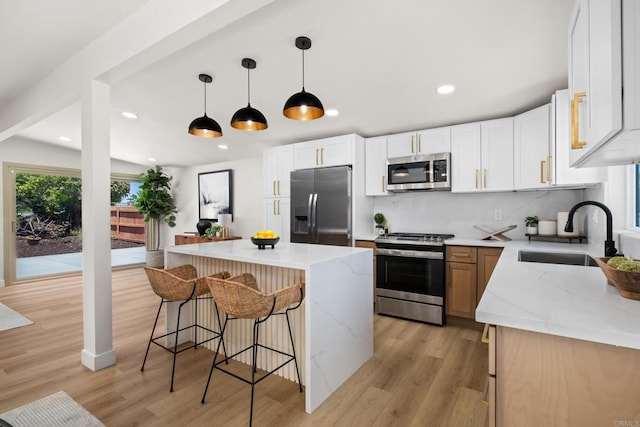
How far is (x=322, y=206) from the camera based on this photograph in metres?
4.15

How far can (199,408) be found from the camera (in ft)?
6.36

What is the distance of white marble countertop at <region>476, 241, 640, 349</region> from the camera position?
34.7 inches

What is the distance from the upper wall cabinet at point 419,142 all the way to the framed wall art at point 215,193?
3.41m

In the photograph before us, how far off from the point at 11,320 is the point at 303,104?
4.21 metres

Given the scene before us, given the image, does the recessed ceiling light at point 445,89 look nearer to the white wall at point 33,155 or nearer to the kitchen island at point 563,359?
the kitchen island at point 563,359

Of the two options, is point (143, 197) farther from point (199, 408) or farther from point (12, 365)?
point (199, 408)

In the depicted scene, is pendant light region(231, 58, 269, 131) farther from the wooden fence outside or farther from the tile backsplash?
the wooden fence outside

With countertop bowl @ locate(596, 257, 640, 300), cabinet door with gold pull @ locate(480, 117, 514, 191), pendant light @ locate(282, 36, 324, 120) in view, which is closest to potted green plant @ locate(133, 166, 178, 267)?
pendant light @ locate(282, 36, 324, 120)

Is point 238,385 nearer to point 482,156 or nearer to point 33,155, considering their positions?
point 482,156

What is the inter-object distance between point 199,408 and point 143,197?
5.61m

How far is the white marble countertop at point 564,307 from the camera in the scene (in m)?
0.88

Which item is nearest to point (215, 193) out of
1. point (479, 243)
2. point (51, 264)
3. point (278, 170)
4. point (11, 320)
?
point (278, 170)

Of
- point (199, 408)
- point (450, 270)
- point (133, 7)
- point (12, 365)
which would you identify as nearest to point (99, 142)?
point (133, 7)

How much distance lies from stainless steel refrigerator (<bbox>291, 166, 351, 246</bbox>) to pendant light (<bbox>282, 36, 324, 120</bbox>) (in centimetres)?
184
